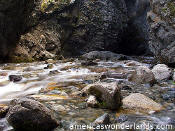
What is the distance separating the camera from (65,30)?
26359 millimetres

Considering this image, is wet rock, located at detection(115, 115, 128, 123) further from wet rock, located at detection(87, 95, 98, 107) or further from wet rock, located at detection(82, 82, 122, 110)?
wet rock, located at detection(87, 95, 98, 107)

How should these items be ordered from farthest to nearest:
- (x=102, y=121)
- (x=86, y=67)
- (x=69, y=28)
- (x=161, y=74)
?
(x=69, y=28) < (x=86, y=67) < (x=161, y=74) < (x=102, y=121)

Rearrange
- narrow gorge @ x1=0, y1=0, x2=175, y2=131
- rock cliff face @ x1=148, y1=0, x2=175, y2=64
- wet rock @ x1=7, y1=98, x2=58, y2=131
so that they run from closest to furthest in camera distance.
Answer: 1. wet rock @ x1=7, y1=98, x2=58, y2=131
2. narrow gorge @ x1=0, y1=0, x2=175, y2=131
3. rock cliff face @ x1=148, y1=0, x2=175, y2=64

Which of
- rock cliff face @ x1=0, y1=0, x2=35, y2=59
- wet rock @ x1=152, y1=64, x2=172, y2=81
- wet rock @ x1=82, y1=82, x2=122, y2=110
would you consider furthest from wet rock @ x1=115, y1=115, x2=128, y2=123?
rock cliff face @ x1=0, y1=0, x2=35, y2=59

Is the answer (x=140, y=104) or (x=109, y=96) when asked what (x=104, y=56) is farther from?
(x=109, y=96)

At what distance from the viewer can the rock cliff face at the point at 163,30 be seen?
13.3 metres

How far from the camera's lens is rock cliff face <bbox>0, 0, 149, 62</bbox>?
62.4 feet

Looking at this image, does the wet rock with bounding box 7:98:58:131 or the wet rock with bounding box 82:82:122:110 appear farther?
the wet rock with bounding box 82:82:122:110

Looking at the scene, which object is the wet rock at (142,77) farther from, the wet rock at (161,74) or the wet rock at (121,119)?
the wet rock at (121,119)

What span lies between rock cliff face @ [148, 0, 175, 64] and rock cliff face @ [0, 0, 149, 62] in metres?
10.7

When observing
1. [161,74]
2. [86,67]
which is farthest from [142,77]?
[86,67]

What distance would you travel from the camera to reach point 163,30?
13891mm

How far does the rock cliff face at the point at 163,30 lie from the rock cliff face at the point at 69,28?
10.7m

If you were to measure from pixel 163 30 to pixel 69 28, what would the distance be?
14.7 meters
